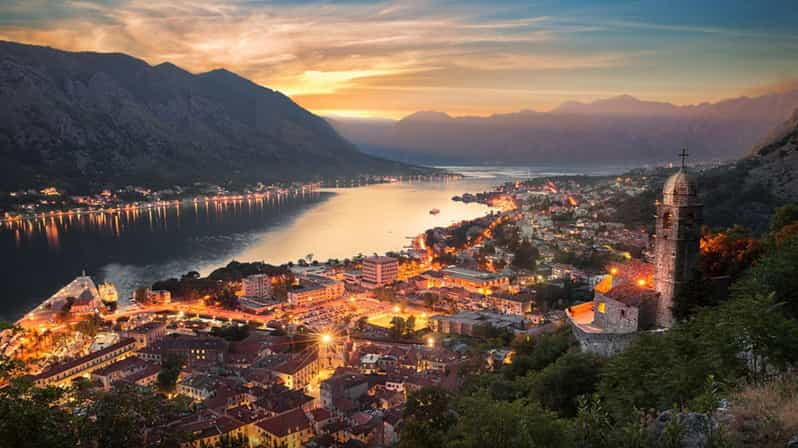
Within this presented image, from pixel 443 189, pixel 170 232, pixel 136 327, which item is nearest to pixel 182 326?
pixel 136 327

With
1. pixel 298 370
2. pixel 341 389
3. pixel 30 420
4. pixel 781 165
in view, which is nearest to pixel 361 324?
pixel 298 370

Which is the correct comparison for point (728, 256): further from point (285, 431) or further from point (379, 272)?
point (379, 272)

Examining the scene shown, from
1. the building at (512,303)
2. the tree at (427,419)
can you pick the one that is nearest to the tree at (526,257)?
the building at (512,303)

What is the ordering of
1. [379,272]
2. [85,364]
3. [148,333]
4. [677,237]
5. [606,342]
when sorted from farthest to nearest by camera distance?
1. [379,272]
2. [148,333]
3. [85,364]
4. [606,342]
5. [677,237]

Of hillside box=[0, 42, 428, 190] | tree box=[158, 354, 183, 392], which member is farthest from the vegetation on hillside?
hillside box=[0, 42, 428, 190]

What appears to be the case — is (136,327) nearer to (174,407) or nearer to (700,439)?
Result: (174,407)

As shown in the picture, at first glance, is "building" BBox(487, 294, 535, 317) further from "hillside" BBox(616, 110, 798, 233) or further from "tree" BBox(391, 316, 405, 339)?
"hillside" BBox(616, 110, 798, 233)
